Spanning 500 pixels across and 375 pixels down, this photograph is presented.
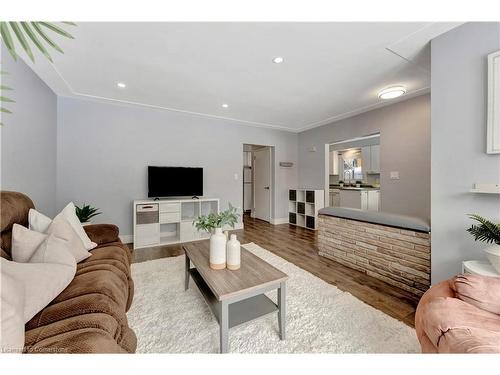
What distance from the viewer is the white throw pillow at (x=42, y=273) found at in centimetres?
90

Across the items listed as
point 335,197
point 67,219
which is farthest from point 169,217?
point 335,197

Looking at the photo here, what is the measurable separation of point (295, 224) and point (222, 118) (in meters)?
2.90

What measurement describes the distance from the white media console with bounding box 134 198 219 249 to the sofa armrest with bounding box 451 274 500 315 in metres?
3.09

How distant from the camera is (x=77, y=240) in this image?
1501 millimetres

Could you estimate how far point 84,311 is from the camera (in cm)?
95

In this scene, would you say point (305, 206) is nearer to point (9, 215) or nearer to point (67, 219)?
point (67, 219)

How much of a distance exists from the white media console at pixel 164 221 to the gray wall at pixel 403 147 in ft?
9.90

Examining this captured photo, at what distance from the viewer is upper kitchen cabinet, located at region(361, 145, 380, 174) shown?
5211mm

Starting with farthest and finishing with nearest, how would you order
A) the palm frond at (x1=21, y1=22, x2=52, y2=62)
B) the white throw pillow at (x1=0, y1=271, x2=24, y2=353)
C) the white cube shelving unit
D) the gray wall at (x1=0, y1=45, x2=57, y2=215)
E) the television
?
the white cube shelving unit
the television
the gray wall at (x1=0, y1=45, x2=57, y2=215)
the white throw pillow at (x1=0, y1=271, x2=24, y2=353)
the palm frond at (x1=21, y1=22, x2=52, y2=62)

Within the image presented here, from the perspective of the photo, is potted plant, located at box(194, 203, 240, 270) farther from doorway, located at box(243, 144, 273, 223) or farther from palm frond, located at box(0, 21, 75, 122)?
doorway, located at box(243, 144, 273, 223)

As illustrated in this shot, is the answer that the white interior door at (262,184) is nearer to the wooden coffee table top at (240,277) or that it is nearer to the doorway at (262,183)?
the doorway at (262,183)

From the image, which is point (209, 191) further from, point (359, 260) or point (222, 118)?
point (359, 260)

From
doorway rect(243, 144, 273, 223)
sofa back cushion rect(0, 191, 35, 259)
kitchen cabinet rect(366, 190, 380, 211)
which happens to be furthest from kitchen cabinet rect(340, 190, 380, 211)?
sofa back cushion rect(0, 191, 35, 259)
